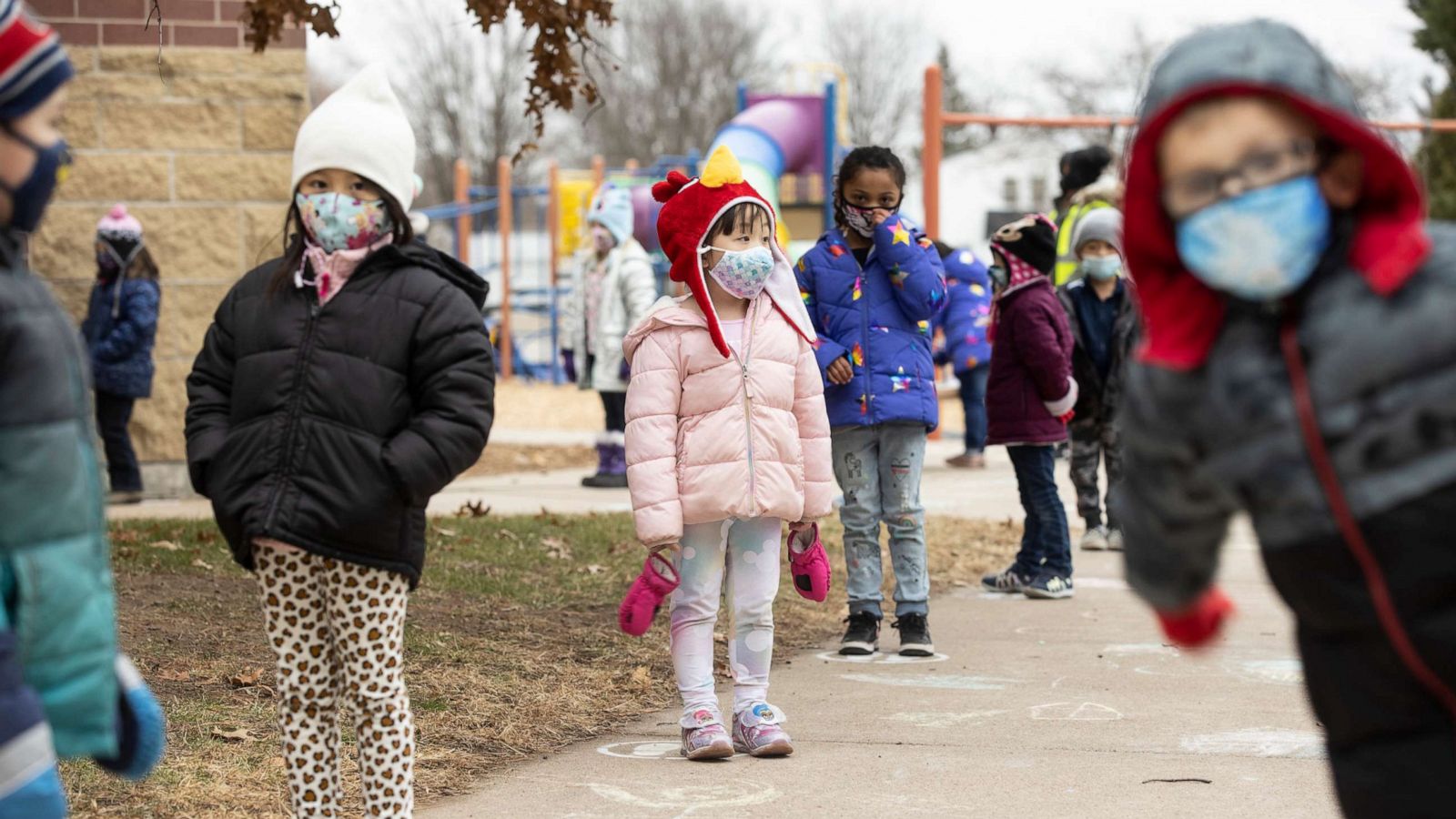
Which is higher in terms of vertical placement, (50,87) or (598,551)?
(50,87)

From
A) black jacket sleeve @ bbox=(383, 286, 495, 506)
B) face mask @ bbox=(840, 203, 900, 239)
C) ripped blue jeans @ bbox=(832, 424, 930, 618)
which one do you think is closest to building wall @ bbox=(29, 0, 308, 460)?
face mask @ bbox=(840, 203, 900, 239)

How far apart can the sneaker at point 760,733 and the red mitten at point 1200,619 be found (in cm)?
277

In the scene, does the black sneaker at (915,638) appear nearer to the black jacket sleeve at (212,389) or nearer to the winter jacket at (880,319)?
the winter jacket at (880,319)

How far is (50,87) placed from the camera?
8.67ft

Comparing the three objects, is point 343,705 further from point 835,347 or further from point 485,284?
point 835,347

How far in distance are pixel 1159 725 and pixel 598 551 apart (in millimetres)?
3881

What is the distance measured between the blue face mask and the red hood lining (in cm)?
6

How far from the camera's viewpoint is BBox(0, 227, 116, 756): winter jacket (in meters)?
2.54

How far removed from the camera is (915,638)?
679 centimetres

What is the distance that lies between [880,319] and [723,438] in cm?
154

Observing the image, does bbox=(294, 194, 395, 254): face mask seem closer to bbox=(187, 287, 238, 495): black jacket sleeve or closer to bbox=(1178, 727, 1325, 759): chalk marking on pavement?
bbox=(187, 287, 238, 495): black jacket sleeve

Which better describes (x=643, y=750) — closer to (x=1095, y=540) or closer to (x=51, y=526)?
(x=51, y=526)

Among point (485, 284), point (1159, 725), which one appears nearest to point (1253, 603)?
point (1159, 725)

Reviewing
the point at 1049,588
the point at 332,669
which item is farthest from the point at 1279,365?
the point at 1049,588
